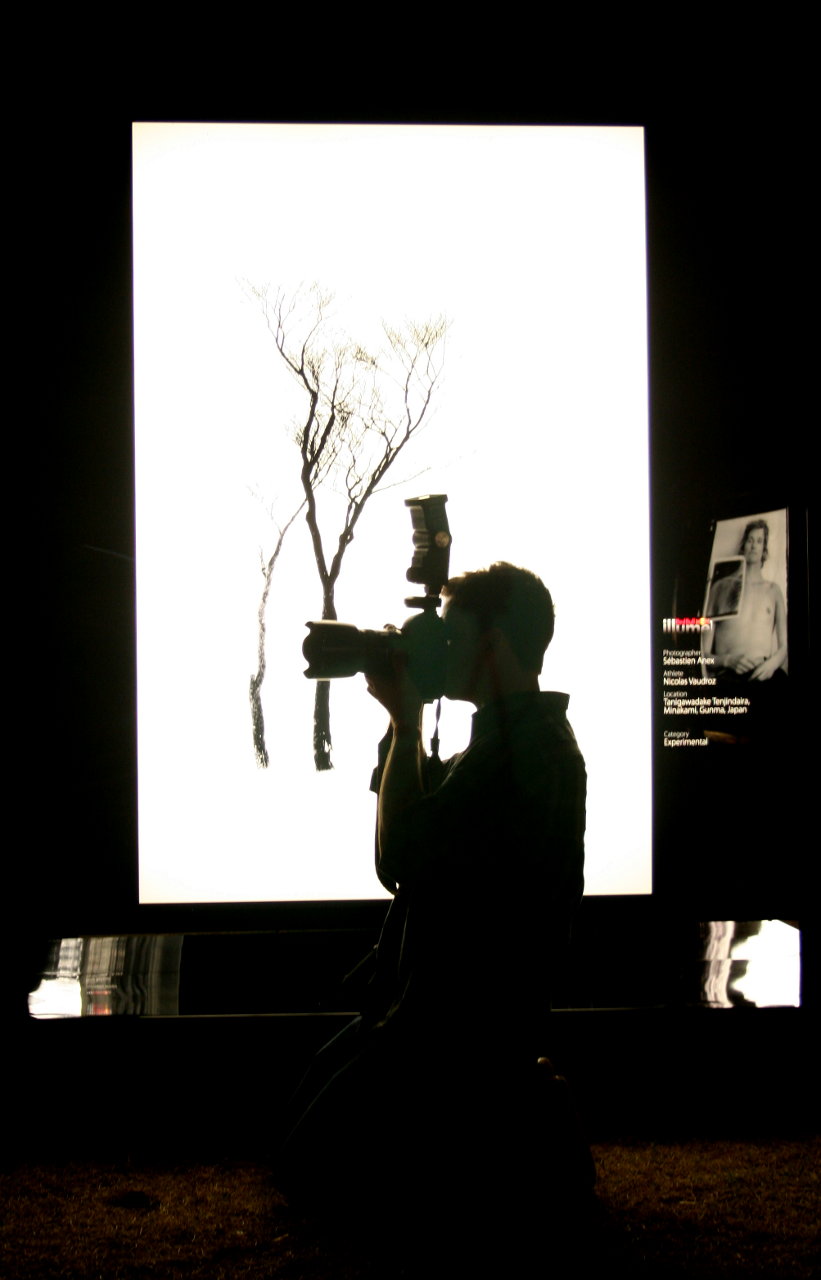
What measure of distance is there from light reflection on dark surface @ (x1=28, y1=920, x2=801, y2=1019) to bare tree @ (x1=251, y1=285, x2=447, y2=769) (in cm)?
57

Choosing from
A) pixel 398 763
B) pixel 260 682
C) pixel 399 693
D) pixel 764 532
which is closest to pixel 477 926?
pixel 398 763

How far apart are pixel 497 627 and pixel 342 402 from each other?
3.51 feet

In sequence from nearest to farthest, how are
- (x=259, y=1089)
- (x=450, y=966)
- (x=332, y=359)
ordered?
(x=450, y=966), (x=259, y=1089), (x=332, y=359)

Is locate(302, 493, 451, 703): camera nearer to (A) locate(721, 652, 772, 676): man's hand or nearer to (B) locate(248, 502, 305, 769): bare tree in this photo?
(B) locate(248, 502, 305, 769): bare tree

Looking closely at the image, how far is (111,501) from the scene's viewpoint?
7.67ft

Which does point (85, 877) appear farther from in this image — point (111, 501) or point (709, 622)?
point (709, 622)

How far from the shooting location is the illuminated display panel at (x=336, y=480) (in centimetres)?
227

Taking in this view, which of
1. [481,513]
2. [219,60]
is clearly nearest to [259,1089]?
[481,513]

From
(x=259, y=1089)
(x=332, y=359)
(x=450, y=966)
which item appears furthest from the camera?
(x=332, y=359)

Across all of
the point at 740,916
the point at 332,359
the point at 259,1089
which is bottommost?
the point at 259,1089

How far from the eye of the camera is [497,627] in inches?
58.0

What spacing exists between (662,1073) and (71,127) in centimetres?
288

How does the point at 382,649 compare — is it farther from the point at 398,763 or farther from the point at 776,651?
the point at 776,651

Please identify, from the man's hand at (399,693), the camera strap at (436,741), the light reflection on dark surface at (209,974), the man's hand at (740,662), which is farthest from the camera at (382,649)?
the man's hand at (740,662)
